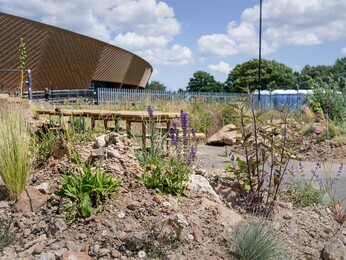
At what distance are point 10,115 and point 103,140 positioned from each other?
1.03 meters

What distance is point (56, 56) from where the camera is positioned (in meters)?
41.3

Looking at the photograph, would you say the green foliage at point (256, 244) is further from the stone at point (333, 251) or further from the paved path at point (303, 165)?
the paved path at point (303, 165)

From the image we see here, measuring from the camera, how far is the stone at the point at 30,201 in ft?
12.1

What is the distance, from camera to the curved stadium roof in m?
36.0

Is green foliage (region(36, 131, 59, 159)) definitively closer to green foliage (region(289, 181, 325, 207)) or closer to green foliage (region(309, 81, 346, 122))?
green foliage (region(289, 181, 325, 207))

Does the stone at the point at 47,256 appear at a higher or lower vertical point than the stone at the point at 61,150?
lower

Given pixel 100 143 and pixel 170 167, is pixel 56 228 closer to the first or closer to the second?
pixel 170 167

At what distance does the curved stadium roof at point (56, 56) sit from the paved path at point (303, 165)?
22.9 metres

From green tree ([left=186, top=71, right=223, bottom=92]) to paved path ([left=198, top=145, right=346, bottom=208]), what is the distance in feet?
266

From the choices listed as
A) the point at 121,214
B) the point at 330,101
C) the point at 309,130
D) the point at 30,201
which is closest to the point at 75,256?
the point at 121,214

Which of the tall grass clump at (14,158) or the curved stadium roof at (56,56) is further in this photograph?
the curved stadium roof at (56,56)

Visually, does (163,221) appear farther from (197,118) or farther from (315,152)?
(197,118)

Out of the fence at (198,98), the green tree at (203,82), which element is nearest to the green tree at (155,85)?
the green tree at (203,82)

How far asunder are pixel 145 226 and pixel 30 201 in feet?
3.60
